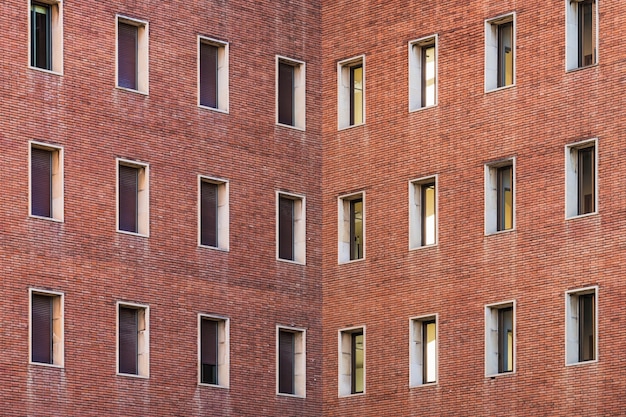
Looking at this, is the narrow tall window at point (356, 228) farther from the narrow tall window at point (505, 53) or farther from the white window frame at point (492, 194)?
the narrow tall window at point (505, 53)

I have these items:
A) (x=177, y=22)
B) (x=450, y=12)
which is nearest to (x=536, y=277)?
(x=450, y=12)

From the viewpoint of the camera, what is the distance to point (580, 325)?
4297 centimetres

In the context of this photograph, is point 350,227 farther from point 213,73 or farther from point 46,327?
point 46,327

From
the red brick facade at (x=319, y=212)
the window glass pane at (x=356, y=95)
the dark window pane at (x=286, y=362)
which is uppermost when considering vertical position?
the window glass pane at (x=356, y=95)

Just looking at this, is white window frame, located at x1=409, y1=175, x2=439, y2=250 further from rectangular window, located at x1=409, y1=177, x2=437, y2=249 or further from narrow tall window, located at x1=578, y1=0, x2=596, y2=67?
narrow tall window, located at x1=578, y1=0, x2=596, y2=67

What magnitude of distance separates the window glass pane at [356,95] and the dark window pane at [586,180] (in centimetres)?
808

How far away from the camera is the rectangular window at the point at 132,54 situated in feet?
151

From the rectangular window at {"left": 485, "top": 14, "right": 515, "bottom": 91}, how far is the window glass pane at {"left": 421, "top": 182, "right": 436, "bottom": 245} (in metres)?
3.37

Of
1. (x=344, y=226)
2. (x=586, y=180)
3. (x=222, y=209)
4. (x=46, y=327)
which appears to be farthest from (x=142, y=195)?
(x=586, y=180)

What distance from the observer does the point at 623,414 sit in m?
41.2

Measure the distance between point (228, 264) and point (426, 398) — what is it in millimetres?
6403

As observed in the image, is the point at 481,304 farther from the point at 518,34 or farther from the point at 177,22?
the point at 177,22

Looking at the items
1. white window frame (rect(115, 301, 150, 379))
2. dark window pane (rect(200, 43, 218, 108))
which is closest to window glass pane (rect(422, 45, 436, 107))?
dark window pane (rect(200, 43, 218, 108))

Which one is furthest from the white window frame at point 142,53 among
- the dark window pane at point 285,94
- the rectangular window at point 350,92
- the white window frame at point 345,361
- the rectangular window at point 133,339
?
the white window frame at point 345,361
